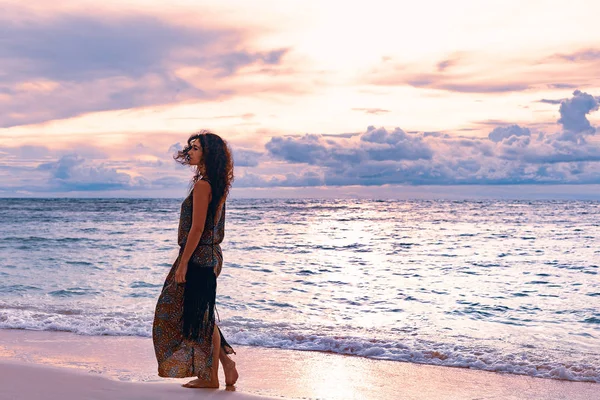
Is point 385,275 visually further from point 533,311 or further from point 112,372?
point 112,372

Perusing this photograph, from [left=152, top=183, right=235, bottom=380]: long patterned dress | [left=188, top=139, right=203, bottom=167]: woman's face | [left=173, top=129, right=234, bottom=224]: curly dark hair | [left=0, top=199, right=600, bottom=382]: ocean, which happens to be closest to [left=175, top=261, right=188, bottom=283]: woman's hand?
[left=152, top=183, right=235, bottom=380]: long patterned dress

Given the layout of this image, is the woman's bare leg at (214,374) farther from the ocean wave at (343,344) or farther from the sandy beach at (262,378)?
the ocean wave at (343,344)

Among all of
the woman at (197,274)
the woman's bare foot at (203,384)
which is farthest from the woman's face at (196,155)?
the woman's bare foot at (203,384)

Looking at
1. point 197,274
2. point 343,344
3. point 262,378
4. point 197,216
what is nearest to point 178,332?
point 197,274

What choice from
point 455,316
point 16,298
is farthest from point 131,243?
point 455,316

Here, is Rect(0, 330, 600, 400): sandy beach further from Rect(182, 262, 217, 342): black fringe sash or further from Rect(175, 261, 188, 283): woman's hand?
Rect(175, 261, 188, 283): woman's hand

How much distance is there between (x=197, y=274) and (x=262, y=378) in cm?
176

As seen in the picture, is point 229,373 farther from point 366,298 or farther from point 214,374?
point 366,298

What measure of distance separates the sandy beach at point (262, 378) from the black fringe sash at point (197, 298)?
62 cm

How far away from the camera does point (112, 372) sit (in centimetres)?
580

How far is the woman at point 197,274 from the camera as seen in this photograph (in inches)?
178

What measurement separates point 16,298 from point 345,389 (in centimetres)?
843

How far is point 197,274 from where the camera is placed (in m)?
4.62

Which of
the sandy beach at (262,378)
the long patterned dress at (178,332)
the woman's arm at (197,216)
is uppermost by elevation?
the woman's arm at (197,216)
